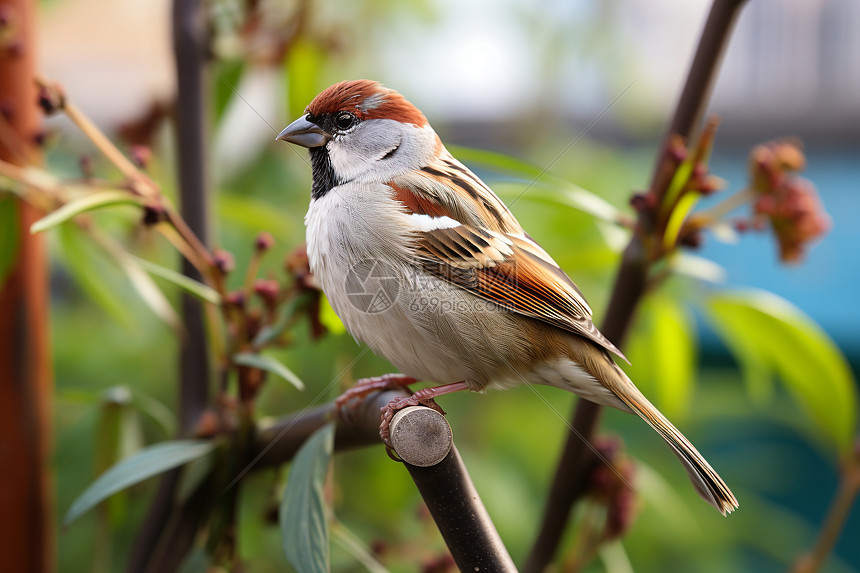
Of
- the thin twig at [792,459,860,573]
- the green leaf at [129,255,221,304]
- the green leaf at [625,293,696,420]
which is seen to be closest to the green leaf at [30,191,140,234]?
the green leaf at [129,255,221,304]

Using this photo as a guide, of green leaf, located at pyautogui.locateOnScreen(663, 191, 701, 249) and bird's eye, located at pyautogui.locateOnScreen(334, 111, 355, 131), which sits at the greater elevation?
bird's eye, located at pyautogui.locateOnScreen(334, 111, 355, 131)

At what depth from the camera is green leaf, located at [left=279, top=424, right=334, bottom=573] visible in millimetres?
553

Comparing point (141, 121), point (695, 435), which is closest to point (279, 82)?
point (141, 121)

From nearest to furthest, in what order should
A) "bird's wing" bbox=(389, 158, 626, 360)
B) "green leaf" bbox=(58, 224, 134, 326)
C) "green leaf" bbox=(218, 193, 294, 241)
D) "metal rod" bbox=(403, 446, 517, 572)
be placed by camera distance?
1. "metal rod" bbox=(403, 446, 517, 572)
2. "bird's wing" bbox=(389, 158, 626, 360)
3. "green leaf" bbox=(58, 224, 134, 326)
4. "green leaf" bbox=(218, 193, 294, 241)

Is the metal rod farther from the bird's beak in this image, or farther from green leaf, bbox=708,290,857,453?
green leaf, bbox=708,290,857,453

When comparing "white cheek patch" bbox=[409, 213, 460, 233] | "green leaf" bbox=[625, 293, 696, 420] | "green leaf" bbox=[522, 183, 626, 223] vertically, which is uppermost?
"white cheek patch" bbox=[409, 213, 460, 233]

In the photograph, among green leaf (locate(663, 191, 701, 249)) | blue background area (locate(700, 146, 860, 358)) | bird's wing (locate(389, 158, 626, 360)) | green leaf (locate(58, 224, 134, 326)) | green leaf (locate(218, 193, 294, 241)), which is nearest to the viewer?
bird's wing (locate(389, 158, 626, 360))

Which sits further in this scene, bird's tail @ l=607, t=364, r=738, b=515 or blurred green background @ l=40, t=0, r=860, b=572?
blurred green background @ l=40, t=0, r=860, b=572

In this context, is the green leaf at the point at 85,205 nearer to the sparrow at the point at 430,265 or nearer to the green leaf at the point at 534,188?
the sparrow at the point at 430,265

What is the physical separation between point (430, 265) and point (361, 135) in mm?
118

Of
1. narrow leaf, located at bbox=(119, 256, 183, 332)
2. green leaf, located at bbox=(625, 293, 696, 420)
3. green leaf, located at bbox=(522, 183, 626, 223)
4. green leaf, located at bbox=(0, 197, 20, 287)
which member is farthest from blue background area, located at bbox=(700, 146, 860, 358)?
green leaf, located at bbox=(0, 197, 20, 287)

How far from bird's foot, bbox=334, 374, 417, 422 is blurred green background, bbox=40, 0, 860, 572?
0.04 metres

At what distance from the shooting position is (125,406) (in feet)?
2.62

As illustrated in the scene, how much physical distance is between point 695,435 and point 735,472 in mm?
208
